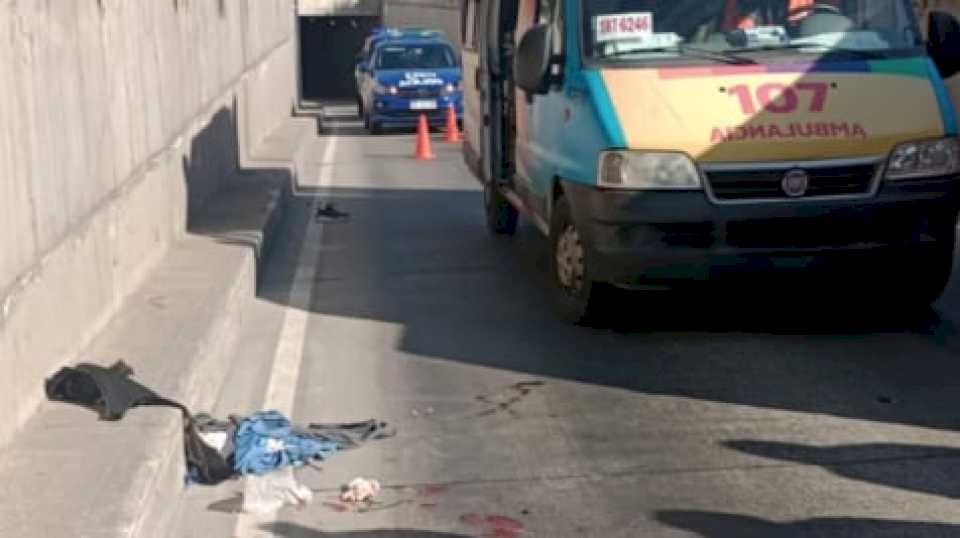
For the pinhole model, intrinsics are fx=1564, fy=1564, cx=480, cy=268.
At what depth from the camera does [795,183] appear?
8.41m

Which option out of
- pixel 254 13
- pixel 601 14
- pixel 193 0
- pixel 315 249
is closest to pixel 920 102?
pixel 601 14

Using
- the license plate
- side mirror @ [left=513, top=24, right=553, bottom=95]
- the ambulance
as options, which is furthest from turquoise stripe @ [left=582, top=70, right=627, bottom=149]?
the license plate

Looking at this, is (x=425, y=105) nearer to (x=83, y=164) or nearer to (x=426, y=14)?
(x=426, y=14)

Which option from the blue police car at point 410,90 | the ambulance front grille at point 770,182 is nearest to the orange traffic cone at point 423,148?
the blue police car at point 410,90

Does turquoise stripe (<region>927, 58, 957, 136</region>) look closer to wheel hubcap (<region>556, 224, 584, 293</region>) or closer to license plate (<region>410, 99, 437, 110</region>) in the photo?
wheel hubcap (<region>556, 224, 584, 293</region>)

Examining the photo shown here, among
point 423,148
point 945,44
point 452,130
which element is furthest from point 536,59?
point 452,130

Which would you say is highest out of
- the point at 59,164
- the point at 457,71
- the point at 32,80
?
the point at 32,80

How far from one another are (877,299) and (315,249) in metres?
5.19

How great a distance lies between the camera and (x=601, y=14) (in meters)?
9.07

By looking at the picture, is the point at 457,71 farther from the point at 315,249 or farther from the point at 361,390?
the point at 361,390

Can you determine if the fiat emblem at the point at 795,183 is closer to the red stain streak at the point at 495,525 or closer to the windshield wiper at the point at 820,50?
the windshield wiper at the point at 820,50

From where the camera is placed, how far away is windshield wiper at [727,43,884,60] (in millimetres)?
8867

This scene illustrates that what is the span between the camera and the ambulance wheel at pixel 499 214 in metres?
12.8

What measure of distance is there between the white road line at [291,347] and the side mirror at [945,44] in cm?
414
